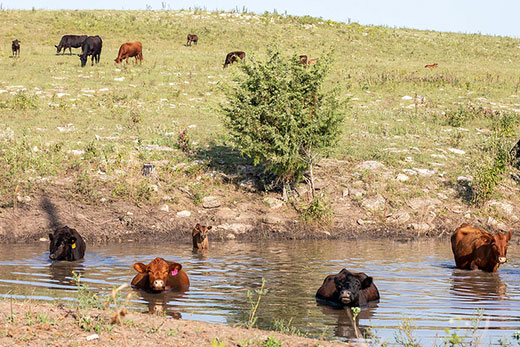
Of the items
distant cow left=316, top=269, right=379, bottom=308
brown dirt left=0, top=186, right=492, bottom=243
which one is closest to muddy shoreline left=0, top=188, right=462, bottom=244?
brown dirt left=0, top=186, right=492, bottom=243

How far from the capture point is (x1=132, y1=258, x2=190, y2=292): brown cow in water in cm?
1068

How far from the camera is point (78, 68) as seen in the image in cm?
3469

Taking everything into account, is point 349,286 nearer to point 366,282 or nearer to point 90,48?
point 366,282

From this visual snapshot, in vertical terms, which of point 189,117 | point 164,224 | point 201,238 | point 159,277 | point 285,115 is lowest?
point 164,224

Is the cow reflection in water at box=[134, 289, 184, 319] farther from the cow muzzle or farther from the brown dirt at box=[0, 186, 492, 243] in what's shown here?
the brown dirt at box=[0, 186, 492, 243]

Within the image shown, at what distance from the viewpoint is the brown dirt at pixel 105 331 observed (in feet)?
21.7

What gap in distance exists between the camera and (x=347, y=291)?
32.7 ft

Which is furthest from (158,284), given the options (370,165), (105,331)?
(370,165)

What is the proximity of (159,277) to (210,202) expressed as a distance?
803 centimetres

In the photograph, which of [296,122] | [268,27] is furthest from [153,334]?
[268,27]

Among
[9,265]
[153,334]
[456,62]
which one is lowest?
[9,265]

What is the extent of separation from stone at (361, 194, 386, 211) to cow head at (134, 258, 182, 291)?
8986mm

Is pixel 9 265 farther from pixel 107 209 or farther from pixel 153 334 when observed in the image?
pixel 153 334

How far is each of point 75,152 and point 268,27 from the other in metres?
39.8
